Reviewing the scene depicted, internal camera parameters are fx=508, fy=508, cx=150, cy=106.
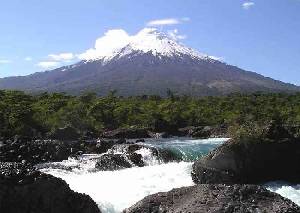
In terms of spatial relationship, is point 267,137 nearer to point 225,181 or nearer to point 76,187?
point 225,181

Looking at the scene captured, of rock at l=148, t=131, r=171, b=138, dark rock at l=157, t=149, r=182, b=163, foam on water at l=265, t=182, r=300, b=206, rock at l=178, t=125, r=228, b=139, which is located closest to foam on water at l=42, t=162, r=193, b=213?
foam on water at l=265, t=182, r=300, b=206

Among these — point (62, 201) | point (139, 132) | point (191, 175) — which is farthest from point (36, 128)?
point (62, 201)

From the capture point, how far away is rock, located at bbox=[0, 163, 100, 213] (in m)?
9.31

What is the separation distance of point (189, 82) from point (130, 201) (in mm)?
180598

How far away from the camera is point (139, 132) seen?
162 ft

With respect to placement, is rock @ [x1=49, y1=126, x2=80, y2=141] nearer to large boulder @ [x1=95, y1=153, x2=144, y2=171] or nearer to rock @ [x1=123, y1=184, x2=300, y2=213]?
large boulder @ [x1=95, y1=153, x2=144, y2=171]

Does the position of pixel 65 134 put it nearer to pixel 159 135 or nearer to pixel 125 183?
pixel 159 135

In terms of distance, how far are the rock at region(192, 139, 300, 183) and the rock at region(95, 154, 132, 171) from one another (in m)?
6.39

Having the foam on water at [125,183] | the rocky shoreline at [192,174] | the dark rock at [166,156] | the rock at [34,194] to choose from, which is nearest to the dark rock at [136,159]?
the rocky shoreline at [192,174]

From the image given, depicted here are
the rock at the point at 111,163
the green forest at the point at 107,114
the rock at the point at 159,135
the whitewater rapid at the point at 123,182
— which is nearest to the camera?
the whitewater rapid at the point at 123,182

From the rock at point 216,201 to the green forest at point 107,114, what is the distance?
121 feet

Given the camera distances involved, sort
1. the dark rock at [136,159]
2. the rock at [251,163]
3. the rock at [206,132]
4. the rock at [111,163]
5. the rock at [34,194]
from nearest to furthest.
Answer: the rock at [34,194] → the rock at [251,163] → the rock at [111,163] → the dark rock at [136,159] → the rock at [206,132]

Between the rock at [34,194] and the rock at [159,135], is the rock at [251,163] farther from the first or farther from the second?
the rock at [159,135]

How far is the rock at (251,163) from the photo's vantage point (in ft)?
67.8
